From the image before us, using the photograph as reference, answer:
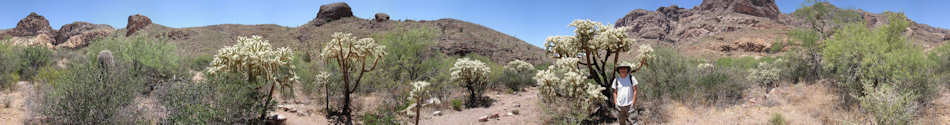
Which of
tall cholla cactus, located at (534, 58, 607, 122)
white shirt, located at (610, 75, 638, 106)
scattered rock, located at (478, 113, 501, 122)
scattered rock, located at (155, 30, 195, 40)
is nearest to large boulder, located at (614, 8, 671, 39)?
scattered rock, located at (155, 30, 195, 40)

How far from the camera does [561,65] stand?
7352 millimetres

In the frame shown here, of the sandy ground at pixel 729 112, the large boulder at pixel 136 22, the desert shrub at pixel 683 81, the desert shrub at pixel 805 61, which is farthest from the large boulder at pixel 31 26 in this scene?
the desert shrub at pixel 805 61

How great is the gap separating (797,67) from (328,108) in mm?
12606

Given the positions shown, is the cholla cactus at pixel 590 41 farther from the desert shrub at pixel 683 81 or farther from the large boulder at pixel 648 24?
the large boulder at pixel 648 24

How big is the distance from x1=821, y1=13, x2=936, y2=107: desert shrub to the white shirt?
3.88m

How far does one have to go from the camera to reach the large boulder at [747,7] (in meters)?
71.5

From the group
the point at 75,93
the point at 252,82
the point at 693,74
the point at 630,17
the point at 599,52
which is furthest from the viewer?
the point at 630,17

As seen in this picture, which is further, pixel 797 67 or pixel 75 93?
pixel 797 67

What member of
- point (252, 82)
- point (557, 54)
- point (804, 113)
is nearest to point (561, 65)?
point (557, 54)

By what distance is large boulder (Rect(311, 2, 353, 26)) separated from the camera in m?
45.0

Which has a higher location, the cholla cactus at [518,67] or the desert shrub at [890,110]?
the cholla cactus at [518,67]

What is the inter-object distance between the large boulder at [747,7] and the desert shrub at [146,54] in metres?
80.1

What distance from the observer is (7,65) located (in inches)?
446

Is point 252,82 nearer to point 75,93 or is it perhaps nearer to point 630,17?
point 75,93
